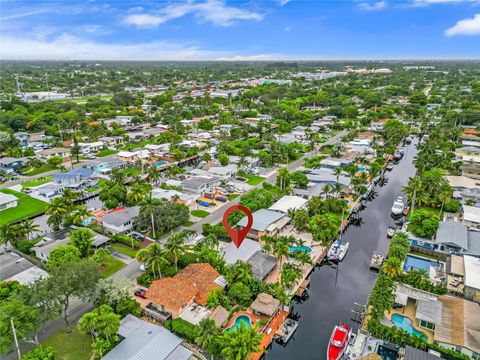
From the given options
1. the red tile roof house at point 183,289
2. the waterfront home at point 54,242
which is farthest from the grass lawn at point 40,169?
the red tile roof house at point 183,289

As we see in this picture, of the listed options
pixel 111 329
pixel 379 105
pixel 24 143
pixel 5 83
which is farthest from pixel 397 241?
pixel 5 83

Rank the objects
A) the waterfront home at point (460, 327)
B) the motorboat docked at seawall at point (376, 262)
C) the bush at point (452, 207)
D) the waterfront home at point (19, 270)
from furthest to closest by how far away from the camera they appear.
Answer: the bush at point (452, 207) < the motorboat docked at seawall at point (376, 262) < the waterfront home at point (19, 270) < the waterfront home at point (460, 327)

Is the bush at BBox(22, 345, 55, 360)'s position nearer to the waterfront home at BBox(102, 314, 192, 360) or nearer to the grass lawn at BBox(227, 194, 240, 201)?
the waterfront home at BBox(102, 314, 192, 360)

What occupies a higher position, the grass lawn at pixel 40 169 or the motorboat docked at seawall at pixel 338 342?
the grass lawn at pixel 40 169

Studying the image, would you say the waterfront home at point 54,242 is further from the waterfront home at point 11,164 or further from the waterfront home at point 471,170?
the waterfront home at point 471,170

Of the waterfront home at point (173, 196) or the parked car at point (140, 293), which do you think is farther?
the waterfront home at point (173, 196)

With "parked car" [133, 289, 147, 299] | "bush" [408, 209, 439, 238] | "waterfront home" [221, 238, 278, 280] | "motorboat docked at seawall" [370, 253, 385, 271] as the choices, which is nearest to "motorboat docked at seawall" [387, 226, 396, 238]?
"bush" [408, 209, 439, 238]

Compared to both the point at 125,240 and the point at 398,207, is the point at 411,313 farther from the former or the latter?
the point at 125,240
